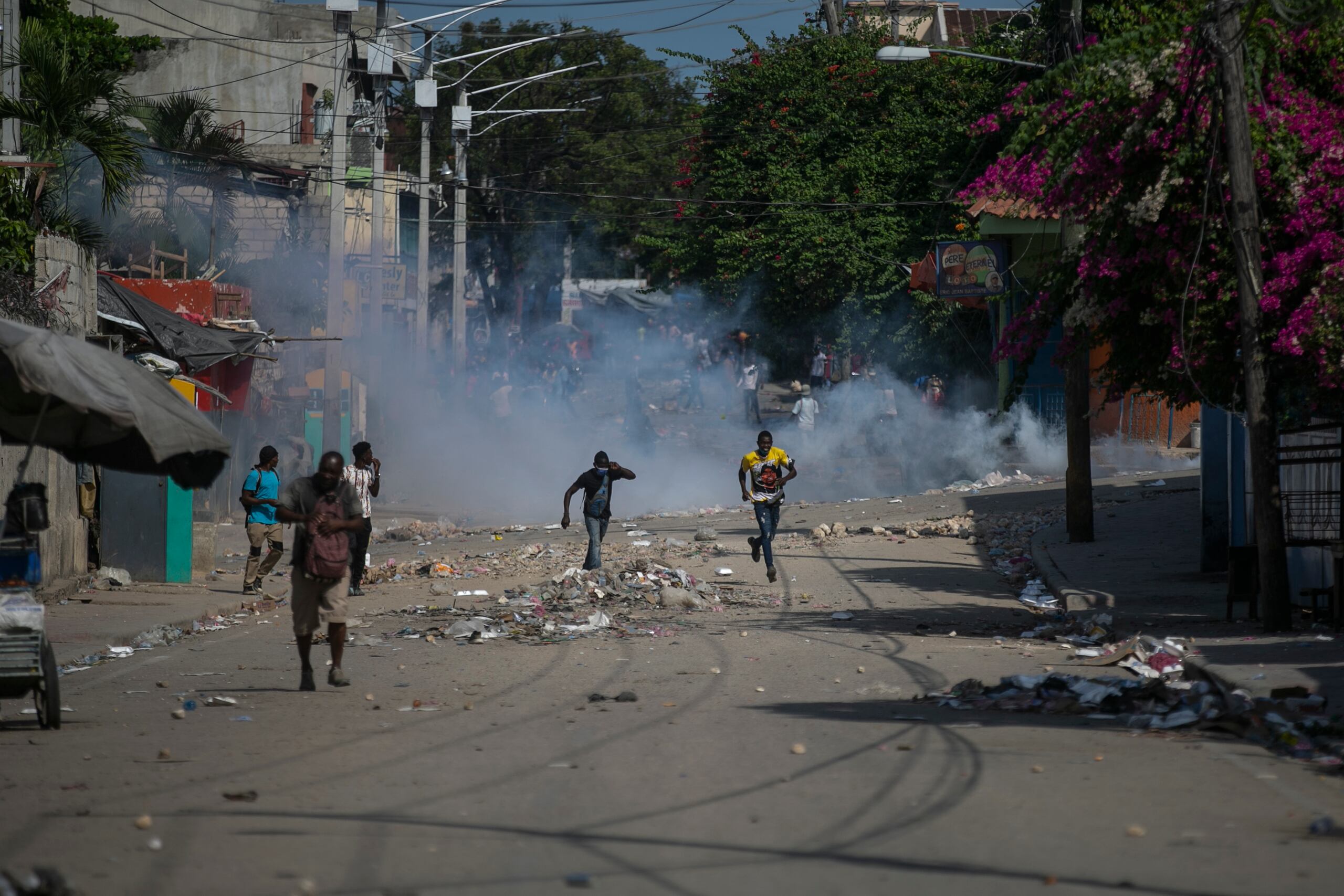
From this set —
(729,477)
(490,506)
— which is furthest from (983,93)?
(490,506)

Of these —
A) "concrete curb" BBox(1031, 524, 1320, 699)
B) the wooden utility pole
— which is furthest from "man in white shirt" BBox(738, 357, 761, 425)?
"concrete curb" BBox(1031, 524, 1320, 699)

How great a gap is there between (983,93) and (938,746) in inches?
1095

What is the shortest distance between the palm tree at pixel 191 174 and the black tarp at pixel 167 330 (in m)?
5.17

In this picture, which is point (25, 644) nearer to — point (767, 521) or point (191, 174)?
point (767, 521)

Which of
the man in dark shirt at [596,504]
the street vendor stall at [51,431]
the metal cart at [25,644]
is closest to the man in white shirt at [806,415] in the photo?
the man in dark shirt at [596,504]

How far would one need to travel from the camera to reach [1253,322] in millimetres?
11078

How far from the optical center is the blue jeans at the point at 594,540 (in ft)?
52.7

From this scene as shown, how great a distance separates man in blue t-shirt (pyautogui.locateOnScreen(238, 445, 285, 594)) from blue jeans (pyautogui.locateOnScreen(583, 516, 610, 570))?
3393mm

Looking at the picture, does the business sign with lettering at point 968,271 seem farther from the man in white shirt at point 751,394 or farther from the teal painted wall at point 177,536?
the teal painted wall at point 177,536

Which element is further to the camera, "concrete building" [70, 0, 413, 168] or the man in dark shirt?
"concrete building" [70, 0, 413, 168]

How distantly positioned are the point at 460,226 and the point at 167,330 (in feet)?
45.6

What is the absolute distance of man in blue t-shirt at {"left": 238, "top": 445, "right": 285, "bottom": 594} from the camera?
51.1 feet

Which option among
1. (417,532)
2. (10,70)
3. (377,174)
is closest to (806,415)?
(377,174)

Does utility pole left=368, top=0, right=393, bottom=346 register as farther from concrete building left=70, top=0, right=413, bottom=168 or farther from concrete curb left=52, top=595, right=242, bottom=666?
concrete building left=70, top=0, right=413, bottom=168
